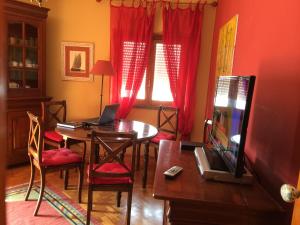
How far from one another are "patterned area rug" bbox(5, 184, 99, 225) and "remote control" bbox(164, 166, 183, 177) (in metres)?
1.24

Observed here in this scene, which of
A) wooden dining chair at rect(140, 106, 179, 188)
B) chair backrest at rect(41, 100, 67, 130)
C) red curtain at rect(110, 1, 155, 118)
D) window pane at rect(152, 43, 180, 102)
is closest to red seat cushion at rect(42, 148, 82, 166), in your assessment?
chair backrest at rect(41, 100, 67, 130)

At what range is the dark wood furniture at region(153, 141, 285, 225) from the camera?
1073mm

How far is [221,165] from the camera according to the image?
1.42 metres

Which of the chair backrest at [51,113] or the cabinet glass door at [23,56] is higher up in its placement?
the cabinet glass door at [23,56]

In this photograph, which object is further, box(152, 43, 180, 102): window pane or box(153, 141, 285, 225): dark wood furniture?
box(152, 43, 180, 102): window pane

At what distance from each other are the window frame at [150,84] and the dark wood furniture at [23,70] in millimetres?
1439

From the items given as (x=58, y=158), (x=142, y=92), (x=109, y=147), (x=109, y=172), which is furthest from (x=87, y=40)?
(x=109, y=172)

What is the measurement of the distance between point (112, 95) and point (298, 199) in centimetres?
317

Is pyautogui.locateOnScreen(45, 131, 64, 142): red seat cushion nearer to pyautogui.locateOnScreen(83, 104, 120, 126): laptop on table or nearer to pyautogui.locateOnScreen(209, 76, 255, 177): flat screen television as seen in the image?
pyautogui.locateOnScreen(83, 104, 120, 126): laptop on table

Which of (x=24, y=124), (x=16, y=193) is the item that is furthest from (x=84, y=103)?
(x=16, y=193)

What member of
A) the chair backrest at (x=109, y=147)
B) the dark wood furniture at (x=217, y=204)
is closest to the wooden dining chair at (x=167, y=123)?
the chair backrest at (x=109, y=147)

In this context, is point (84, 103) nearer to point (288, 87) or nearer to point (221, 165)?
point (221, 165)

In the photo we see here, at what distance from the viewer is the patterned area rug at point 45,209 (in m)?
2.23

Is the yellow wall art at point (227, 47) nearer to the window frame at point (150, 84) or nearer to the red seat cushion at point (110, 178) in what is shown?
the window frame at point (150, 84)
